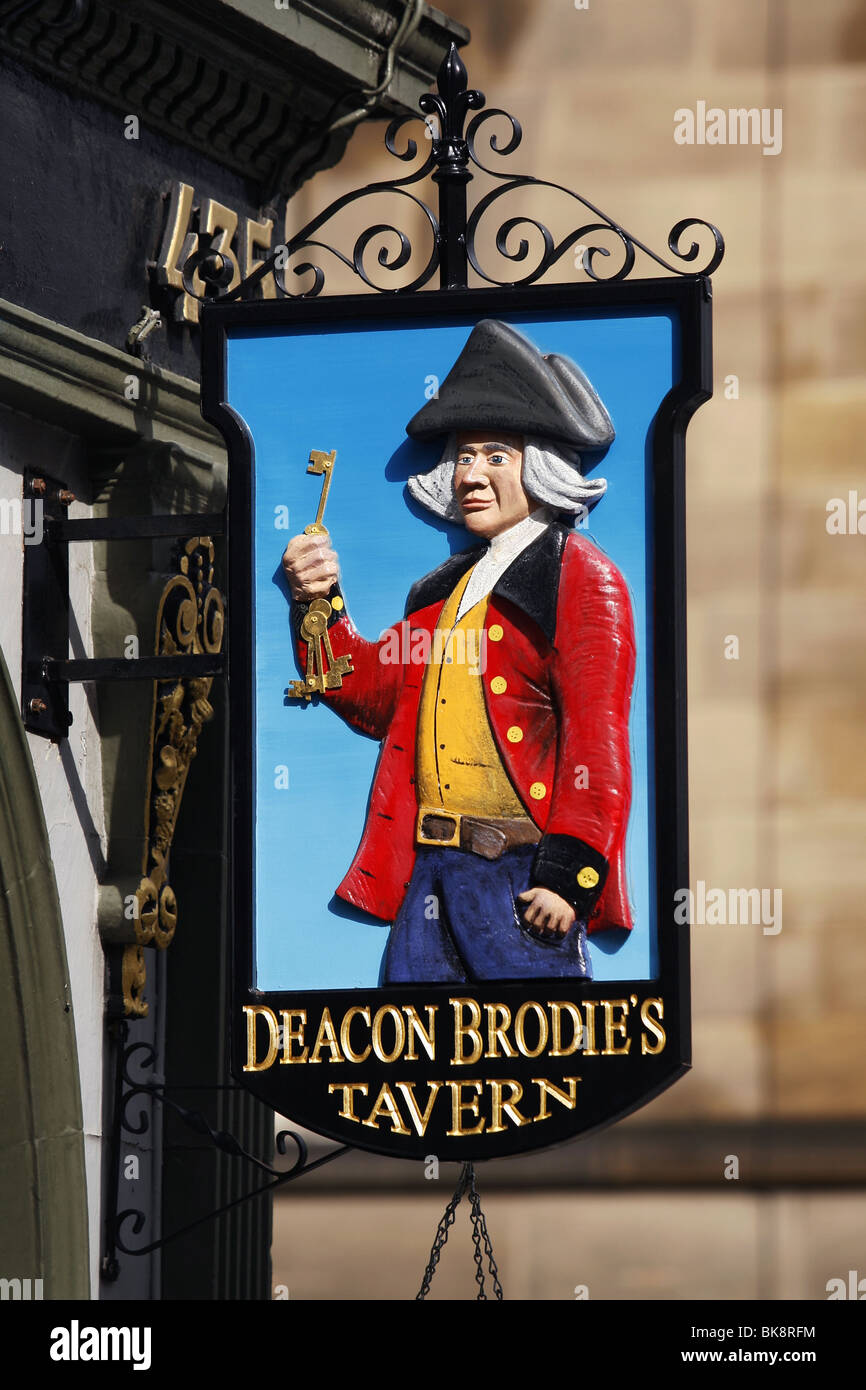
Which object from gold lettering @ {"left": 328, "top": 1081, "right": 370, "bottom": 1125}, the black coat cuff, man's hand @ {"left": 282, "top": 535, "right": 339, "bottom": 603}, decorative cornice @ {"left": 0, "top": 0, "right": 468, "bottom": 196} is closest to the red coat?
the black coat cuff

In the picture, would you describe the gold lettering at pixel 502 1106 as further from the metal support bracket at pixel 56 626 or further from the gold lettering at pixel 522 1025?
the metal support bracket at pixel 56 626

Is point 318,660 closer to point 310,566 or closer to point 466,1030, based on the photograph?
point 310,566

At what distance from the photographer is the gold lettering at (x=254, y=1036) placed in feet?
21.3

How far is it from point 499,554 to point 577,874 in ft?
3.03

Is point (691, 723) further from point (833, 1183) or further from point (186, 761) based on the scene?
point (186, 761)

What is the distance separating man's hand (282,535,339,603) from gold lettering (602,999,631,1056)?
1356 millimetres

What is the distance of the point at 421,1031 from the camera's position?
645 cm

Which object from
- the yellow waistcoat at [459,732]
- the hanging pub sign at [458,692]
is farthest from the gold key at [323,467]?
the yellow waistcoat at [459,732]

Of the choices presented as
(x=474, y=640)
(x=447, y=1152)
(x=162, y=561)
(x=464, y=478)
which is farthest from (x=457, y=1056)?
(x=162, y=561)

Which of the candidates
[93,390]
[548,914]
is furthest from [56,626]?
[548,914]

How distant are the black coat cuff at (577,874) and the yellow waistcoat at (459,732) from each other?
0.56 feet

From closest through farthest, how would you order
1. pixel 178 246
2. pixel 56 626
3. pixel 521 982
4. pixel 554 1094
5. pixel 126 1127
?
pixel 554 1094 < pixel 521 982 < pixel 56 626 < pixel 126 1127 < pixel 178 246

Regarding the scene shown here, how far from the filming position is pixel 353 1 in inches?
325

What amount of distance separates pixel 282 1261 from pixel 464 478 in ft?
26.0
